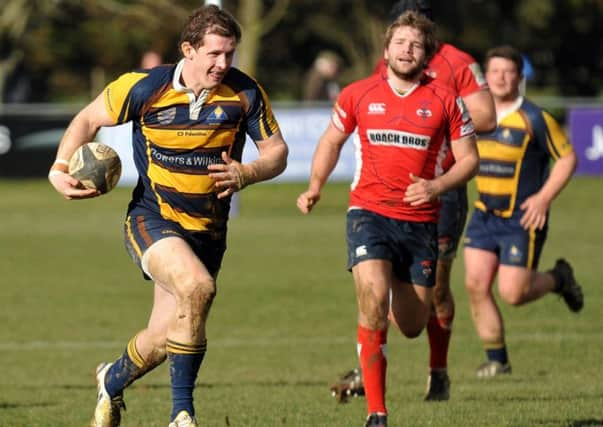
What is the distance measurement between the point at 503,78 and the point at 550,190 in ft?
3.03

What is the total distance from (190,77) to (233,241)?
45.3 feet

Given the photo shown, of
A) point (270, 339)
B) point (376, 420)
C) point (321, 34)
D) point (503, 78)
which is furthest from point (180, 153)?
point (321, 34)

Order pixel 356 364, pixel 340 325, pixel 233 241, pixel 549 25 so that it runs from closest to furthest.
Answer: pixel 356 364 → pixel 340 325 → pixel 233 241 → pixel 549 25

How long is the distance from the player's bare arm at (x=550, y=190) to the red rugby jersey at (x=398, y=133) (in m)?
2.38

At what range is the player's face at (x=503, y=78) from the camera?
10750mm

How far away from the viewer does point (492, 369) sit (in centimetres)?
1080

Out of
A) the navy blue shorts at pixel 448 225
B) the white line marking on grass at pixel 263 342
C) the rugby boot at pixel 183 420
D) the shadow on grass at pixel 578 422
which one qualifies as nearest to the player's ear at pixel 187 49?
the rugby boot at pixel 183 420

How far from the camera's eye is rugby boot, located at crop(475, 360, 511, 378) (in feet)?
35.2

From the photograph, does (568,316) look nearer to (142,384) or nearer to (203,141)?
(142,384)

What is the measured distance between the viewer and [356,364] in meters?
11.5

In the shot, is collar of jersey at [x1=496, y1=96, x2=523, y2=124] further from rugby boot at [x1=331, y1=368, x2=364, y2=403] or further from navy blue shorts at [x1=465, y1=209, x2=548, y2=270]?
rugby boot at [x1=331, y1=368, x2=364, y2=403]

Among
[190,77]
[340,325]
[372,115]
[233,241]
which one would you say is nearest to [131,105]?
[190,77]

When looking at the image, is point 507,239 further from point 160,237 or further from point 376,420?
point 160,237

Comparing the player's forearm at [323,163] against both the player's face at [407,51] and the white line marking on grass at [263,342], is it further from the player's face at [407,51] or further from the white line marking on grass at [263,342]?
the white line marking on grass at [263,342]
